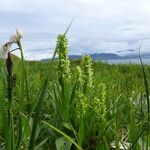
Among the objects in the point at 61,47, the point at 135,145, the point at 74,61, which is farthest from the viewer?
the point at 74,61

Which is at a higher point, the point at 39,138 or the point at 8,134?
the point at 8,134

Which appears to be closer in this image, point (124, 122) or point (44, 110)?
point (124, 122)

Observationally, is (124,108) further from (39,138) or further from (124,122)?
(39,138)

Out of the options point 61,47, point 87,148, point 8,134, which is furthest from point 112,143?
point 8,134

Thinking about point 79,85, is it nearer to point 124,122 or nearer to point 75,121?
point 75,121

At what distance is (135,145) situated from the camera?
2.74m

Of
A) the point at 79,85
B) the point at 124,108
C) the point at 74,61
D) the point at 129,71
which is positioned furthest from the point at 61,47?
the point at 129,71

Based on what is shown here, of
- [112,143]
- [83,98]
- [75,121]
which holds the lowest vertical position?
[112,143]

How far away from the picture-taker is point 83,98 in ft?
10.8

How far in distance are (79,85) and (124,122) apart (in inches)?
29.4

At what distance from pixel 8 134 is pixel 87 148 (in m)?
1.33

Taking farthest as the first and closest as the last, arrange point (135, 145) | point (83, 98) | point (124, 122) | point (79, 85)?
1. point (124, 122)
2. point (79, 85)
3. point (83, 98)
4. point (135, 145)

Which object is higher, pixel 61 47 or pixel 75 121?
pixel 61 47

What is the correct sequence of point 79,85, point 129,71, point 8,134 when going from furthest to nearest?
point 129,71 → point 79,85 → point 8,134
